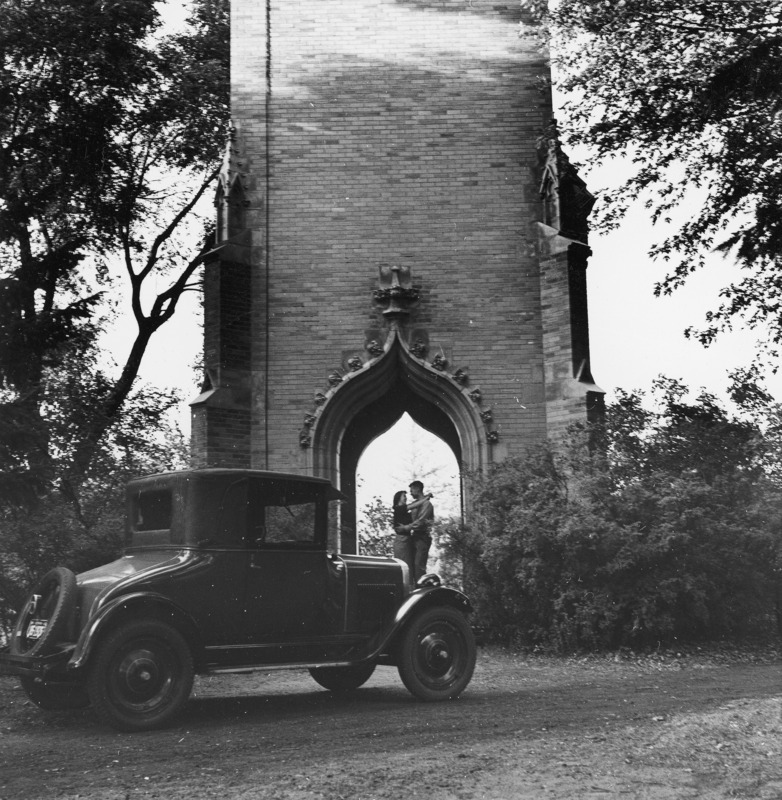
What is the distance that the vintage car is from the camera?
7801 millimetres

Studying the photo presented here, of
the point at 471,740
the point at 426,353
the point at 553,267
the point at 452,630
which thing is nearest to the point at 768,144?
the point at 553,267

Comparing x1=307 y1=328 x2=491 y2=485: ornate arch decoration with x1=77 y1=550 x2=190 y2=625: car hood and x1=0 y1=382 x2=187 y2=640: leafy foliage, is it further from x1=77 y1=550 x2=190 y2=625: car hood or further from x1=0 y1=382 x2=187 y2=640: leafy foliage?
x1=77 y1=550 x2=190 y2=625: car hood

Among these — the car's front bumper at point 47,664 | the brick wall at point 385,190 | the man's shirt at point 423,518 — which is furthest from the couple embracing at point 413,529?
the car's front bumper at point 47,664

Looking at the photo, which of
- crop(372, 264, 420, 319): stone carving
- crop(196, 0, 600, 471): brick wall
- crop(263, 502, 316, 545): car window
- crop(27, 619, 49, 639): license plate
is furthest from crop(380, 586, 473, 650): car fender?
crop(372, 264, 420, 319): stone carving

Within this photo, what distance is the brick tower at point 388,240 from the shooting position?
16.2m

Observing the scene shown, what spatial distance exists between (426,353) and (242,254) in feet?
10.7

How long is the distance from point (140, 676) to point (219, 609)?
809mm

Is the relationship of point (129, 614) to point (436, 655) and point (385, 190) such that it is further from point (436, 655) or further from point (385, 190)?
point (385, 190)

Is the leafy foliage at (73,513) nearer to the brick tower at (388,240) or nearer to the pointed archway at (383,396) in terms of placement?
the brick tower at (388,240)

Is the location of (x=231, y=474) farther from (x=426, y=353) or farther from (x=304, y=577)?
(x=426, y=353)

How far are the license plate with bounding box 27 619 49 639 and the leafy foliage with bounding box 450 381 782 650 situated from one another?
6.49 metres

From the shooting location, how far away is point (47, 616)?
831 cm

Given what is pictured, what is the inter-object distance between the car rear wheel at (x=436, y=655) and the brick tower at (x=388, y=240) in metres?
6.77

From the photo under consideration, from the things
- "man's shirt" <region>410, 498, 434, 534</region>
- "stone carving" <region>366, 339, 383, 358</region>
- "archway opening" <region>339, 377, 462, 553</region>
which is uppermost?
"stone carving" <region>366, 339, 383, 358</region>
